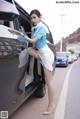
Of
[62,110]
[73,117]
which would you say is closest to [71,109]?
[62,110]

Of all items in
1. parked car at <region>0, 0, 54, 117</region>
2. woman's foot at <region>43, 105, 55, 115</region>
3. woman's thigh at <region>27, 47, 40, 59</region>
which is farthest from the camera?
woman's foot at <region>43, 105, 55, 115</region>

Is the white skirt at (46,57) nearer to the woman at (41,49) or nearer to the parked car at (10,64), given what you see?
the woman at (41,49)

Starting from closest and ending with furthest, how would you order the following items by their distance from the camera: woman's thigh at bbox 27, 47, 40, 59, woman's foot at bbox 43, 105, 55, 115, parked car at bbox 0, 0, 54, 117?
parked car at bbox 0, 0, 54, 117
woman's thigh at bbox 27, 47, 40, 59
woman's foot at bbox 43, 105, 55, 115

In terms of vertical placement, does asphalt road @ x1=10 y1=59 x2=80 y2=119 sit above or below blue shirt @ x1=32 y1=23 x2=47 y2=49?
below

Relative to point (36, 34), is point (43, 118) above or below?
below

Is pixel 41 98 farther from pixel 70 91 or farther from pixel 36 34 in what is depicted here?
pixel 36 34

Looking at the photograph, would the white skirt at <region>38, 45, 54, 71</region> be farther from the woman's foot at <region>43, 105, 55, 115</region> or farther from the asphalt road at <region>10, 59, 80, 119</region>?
the asphalt road at <region>10, 59, 80, 119</region>

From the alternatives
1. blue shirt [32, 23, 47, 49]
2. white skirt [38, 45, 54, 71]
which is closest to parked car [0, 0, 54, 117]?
blue shirt [32, 23, 47, 49]

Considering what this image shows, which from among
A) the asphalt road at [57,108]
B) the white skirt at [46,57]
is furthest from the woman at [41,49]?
the asphalt road at [57,108]

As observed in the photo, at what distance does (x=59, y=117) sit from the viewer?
5.61 m

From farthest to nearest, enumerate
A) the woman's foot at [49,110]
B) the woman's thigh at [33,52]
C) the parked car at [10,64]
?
1. the woman's foot at [49,110]
2. the woman's thigh at [33,52]
3. the parked car at [10,64]

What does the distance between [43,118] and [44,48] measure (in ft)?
A: 3.94

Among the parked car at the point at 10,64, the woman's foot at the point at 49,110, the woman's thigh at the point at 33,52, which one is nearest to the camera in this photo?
the parked car at the point at 10,64

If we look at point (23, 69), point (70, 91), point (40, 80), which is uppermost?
point (23, 69)
